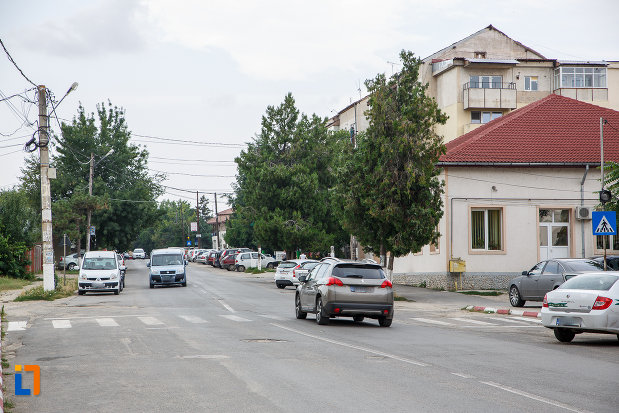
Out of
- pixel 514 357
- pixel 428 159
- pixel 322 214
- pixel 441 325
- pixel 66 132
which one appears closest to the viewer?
pixel 514 357


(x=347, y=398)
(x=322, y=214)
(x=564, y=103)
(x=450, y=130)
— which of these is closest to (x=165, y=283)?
(x=322, y=214)

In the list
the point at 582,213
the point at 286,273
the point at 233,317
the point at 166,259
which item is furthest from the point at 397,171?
the point at 166,259

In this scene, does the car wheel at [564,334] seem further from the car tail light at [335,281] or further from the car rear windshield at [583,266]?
the car rear windshield at [583,266]

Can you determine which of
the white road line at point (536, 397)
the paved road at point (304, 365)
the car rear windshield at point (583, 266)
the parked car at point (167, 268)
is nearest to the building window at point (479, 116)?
the parked car at point (167, 268)

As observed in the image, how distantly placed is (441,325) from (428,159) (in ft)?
35.9

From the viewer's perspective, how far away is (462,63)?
57.2 meters

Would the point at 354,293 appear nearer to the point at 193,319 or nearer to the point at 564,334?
the point at 193,319

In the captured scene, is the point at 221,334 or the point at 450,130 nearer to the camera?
the point at 221,334

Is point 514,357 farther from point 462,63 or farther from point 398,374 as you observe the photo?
point 462,63

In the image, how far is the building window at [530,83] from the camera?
5956 cm

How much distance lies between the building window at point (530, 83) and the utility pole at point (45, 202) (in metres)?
40.1

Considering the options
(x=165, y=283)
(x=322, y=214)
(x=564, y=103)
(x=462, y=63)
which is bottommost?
(x=165, y=283)

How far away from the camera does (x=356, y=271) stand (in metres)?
18.7

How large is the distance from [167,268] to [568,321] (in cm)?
2738
